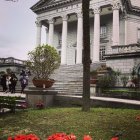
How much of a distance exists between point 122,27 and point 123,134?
119 ft

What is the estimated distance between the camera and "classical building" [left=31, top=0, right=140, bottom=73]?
38.8 meters

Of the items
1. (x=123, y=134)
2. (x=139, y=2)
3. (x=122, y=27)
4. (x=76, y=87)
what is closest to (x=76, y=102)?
(x=123, y=134)

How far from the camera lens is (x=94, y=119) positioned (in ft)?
30.9

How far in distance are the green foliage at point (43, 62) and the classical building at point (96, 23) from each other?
16.4 m

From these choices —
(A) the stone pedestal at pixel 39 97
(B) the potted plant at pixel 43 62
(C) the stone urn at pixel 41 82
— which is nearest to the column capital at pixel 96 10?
(B) the potted plant at pixel 43 62

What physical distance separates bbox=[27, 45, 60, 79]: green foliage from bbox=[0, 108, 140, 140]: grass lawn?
A: 25.1 ft

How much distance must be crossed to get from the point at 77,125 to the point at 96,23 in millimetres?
31947

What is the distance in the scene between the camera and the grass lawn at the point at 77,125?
7.37 metres

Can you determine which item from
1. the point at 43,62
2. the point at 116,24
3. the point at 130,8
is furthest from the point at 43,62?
the point at 130,8

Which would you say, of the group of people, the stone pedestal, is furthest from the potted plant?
the group of people

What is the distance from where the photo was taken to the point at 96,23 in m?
39.2

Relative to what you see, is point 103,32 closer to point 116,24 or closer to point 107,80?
point 116,24

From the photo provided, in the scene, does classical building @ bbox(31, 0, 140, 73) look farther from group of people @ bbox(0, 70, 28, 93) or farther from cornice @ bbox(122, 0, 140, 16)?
group of people @ bbox(0, 70, 28, 93)

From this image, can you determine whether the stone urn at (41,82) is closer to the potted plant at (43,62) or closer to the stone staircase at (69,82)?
the potted plant at (43,62)
